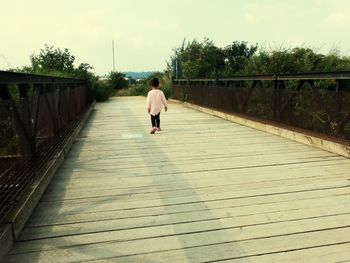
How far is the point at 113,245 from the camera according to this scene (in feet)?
9.89

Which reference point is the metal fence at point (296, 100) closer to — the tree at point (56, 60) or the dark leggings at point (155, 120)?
the dark leggings at point (155, 120)

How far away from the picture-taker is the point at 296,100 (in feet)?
24.8

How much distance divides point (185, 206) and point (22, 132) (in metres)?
2.11

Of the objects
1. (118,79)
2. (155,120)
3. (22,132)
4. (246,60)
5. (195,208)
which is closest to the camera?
(195,208)

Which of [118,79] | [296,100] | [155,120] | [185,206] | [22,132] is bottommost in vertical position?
[185,206]

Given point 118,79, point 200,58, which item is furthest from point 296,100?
point 118,79

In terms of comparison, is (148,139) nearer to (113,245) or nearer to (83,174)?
(83,174)

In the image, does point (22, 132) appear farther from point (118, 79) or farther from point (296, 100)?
point (118, 79)

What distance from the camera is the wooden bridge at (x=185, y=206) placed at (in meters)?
2.91

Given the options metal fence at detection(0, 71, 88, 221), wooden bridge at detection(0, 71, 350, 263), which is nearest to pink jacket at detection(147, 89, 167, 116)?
wooden bridge at detection(0, 71, 350, 263)

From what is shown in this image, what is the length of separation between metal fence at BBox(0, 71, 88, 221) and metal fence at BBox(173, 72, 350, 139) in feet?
14.1

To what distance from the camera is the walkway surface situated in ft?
9.52

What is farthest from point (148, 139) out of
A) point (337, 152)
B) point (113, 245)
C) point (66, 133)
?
point (113, 245)

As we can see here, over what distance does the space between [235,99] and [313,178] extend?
256 inches
